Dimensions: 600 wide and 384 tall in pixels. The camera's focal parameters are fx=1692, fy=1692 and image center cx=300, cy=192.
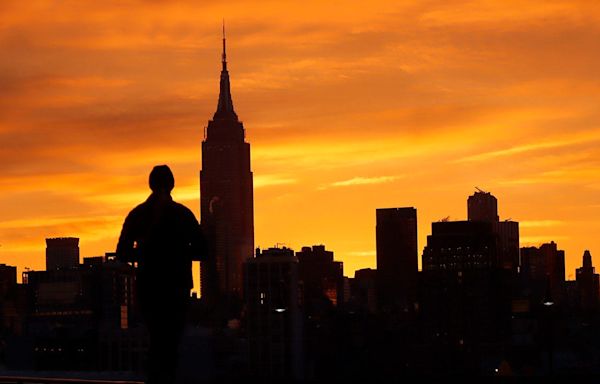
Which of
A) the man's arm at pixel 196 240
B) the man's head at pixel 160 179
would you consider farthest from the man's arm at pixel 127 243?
the man's arm at pixel 196 240

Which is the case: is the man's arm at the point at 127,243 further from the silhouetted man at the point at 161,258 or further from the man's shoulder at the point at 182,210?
the man's shoulder at the point at 182,210

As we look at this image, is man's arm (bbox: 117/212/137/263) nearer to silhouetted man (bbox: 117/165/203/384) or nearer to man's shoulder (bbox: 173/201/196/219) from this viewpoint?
silhouetted man (bbox: 117/165/203/384)

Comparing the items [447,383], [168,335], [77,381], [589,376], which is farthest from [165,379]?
[589,376]

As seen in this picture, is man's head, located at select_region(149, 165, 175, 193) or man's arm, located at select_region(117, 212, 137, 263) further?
man's head, located at select_region(149, 165, 175, 193)

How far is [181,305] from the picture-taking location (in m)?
15.2

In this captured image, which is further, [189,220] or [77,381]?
[77,381]

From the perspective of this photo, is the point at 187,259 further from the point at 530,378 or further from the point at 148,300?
the point at 530,378

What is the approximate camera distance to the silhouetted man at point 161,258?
49.3ft

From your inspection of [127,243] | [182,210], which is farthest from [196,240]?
[127,243]

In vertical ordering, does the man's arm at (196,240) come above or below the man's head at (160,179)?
below

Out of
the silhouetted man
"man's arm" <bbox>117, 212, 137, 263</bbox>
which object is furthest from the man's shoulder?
"man's arm" <bbox>117, 212, 137, 263</bbox>

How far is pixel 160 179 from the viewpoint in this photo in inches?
596

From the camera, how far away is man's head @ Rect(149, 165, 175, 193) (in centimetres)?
1510

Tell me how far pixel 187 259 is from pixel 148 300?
509 millimetres
